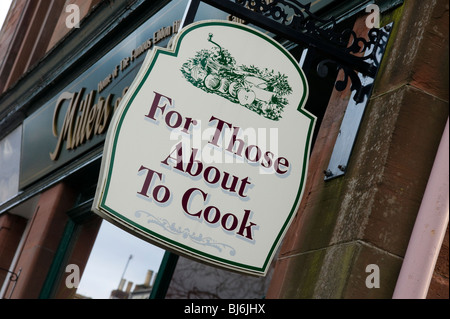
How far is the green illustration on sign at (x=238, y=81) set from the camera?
516cm

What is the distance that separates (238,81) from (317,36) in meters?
0.78

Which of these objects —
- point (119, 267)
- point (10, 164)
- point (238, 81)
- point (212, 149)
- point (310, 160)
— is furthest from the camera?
point (10, 164)

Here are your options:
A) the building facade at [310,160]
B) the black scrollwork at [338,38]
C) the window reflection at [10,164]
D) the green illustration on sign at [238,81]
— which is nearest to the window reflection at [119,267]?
the building facade at [310,160]

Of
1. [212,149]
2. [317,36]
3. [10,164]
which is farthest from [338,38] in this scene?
[10,164]

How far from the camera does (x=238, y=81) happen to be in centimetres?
523

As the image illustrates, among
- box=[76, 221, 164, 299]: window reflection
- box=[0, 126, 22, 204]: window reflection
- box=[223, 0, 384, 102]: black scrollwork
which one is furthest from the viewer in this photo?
box=[0, 126, 22, 204]: window reflection

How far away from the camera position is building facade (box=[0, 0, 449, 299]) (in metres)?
5.08

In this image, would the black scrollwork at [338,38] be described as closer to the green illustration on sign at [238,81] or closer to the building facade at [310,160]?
the building facade at [310,160]

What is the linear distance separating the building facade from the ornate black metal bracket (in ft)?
0.23

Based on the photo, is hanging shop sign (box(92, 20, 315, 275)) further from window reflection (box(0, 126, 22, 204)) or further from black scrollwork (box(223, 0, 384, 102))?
window reflection (box(0, 126, 22, 204))

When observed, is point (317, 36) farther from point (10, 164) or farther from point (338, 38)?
point (10, 164)

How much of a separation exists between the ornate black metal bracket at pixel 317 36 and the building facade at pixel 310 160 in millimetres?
71

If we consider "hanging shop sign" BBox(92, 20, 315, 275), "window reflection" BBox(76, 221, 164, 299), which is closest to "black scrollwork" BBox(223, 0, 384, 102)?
"hanging shop sign" BBox(92, 20, 315, 275)

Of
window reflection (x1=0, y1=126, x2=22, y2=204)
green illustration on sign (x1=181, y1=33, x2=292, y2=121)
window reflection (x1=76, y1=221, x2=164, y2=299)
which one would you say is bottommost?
window reflection (x1=76, y1=221, x2=164, y2=299)
